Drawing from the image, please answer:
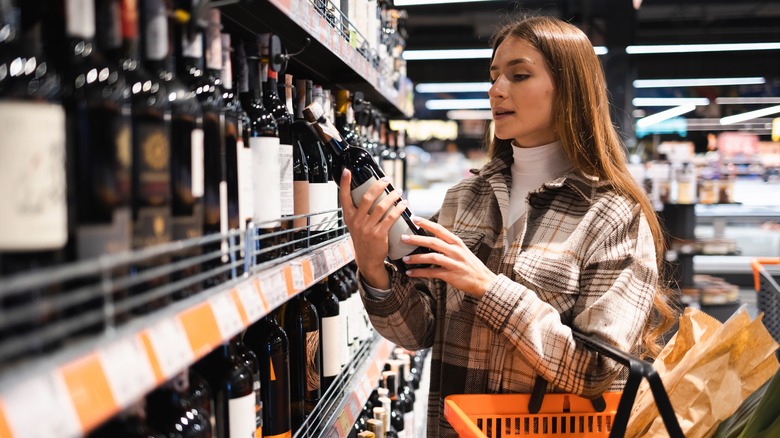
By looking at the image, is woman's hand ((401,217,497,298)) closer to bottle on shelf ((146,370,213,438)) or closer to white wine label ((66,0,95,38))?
bottle on shelf ((146,370,213,438))

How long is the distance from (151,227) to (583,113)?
4.39ft

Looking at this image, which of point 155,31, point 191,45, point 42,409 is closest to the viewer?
point 42,409

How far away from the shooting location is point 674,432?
48.5 inches

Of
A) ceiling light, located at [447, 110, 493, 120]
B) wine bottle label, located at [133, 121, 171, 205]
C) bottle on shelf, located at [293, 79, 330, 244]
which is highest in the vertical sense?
ceiling light, located at [447, 110, 493, 120]

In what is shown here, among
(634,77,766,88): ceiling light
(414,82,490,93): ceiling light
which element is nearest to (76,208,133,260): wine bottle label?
(414,82,490,93): ceiling light

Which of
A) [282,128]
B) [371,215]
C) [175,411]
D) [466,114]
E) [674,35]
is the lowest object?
[175,411]

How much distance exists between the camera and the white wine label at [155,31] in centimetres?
87

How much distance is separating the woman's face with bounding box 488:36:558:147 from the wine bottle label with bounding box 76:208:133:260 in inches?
50.2

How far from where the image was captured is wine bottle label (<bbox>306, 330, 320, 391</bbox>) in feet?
5.97

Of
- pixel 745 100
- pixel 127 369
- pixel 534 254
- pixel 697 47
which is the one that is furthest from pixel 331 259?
pixel 745 100

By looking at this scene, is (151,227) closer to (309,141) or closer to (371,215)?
(371,215)

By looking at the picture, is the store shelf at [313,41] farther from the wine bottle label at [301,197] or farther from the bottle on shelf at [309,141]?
the wine bottle label at [301,197]

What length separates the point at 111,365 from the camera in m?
0.65

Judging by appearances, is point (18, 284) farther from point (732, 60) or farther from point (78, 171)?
point (732, 60)
